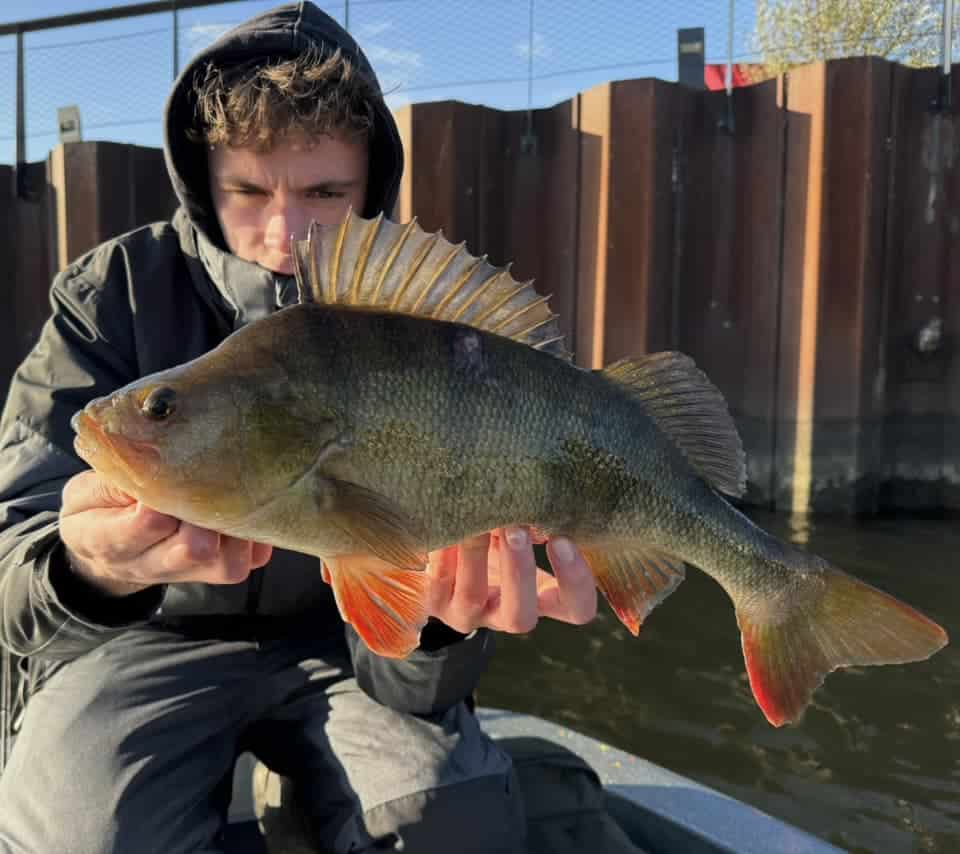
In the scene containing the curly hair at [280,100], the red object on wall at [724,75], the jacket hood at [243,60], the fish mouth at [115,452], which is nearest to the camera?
the fish mouth at [115,452]

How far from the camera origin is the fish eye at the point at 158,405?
1.32 meters

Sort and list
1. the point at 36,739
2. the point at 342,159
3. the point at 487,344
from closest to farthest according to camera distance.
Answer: the point at 487,344 < the point at 36,739 < the point at 342,159

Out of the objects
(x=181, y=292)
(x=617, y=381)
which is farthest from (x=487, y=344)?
(x=181, y=292)

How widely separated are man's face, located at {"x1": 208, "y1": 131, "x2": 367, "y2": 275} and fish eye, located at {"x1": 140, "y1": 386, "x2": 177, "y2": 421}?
40.8 inches

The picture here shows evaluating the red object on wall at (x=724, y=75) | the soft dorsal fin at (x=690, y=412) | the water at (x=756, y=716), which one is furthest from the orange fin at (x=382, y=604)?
the red object on wall at (x=724, y=75)

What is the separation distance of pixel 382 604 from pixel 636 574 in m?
0.55

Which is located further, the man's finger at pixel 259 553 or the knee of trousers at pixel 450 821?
the knee of trousers at pixel 450 821

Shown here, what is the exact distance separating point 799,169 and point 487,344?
5.84 metres

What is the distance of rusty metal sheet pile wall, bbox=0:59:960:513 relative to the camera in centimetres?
645

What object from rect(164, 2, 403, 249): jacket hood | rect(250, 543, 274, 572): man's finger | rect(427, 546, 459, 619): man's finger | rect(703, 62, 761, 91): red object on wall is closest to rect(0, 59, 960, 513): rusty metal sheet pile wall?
rect(703, 62, 761, 91): red object on wall

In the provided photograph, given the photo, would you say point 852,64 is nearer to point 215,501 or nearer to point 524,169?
point 524,169

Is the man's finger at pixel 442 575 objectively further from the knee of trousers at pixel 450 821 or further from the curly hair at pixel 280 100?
the curly hair at pixel 280 100

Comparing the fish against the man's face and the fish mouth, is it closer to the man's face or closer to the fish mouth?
the fish mouth

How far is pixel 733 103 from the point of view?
679 centimetres
